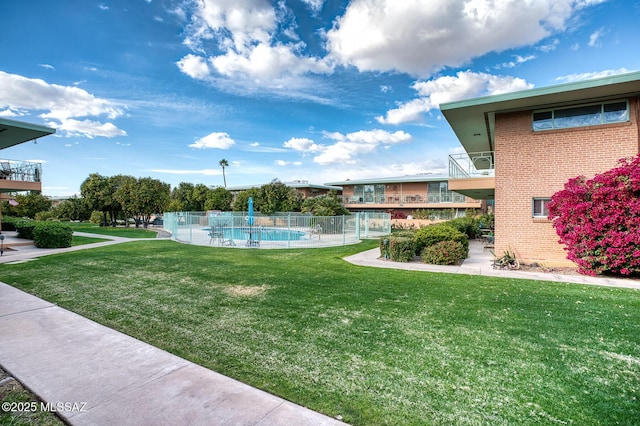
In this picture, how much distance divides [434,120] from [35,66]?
24119mm

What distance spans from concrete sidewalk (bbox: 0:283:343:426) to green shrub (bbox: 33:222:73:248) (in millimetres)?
14184

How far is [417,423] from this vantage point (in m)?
2.84

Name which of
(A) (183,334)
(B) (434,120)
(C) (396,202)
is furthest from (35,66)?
(C) (396,202)

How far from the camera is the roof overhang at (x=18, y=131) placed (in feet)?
50.6

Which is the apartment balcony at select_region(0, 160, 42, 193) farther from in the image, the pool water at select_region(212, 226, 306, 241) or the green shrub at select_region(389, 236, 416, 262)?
the green shrub at select_region(389, 236, 416, 262)

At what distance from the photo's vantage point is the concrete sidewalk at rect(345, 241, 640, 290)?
28.9 ft

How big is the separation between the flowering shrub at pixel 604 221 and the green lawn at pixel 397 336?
6.18 feet

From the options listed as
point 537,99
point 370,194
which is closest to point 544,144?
point 537,99

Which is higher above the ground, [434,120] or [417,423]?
[434,120]

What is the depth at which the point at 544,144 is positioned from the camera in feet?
37.4

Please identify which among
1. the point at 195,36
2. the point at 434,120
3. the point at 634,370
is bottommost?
the point at 634,370

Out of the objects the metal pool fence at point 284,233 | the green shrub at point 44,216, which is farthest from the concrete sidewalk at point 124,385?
the green shrub at point 44,216

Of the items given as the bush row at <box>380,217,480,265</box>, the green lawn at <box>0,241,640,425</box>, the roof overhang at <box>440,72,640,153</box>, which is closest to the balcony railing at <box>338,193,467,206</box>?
the roof overhang at <box>440,72,640,153</box>

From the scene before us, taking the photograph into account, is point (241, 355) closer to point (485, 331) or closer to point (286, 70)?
point (485, 331)
